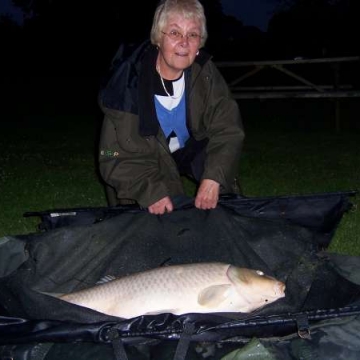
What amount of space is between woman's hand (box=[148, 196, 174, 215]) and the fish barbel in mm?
561

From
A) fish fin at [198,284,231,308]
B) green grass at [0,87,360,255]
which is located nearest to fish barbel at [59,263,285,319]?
fish fin at [198,284,231,308]

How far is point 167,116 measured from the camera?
3562 millimetres

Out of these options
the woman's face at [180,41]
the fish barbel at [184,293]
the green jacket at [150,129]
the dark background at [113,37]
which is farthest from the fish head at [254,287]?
the dark background at [113,37]

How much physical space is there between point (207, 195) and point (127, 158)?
51 centimetres

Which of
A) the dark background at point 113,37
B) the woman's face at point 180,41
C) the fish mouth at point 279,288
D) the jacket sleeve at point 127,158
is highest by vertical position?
the woman's face at point 180,41

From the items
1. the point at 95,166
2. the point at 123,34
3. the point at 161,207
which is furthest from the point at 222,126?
the point at 123,34

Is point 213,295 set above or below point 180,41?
below

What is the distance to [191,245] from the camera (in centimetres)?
308

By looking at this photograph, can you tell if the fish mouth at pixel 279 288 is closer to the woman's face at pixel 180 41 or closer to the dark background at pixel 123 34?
the woman's face at pixel 180 41

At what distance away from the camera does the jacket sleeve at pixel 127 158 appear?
3.31m

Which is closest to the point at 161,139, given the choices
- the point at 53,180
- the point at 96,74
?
the point at 53,180

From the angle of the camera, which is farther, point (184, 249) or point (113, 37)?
point (113, 37)

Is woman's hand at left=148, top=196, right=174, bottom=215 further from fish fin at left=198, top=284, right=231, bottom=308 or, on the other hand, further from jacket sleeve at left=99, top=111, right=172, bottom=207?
fish fin at left=198, top=284, right=231, bottom=308

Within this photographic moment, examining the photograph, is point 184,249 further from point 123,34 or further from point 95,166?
point 123,34
